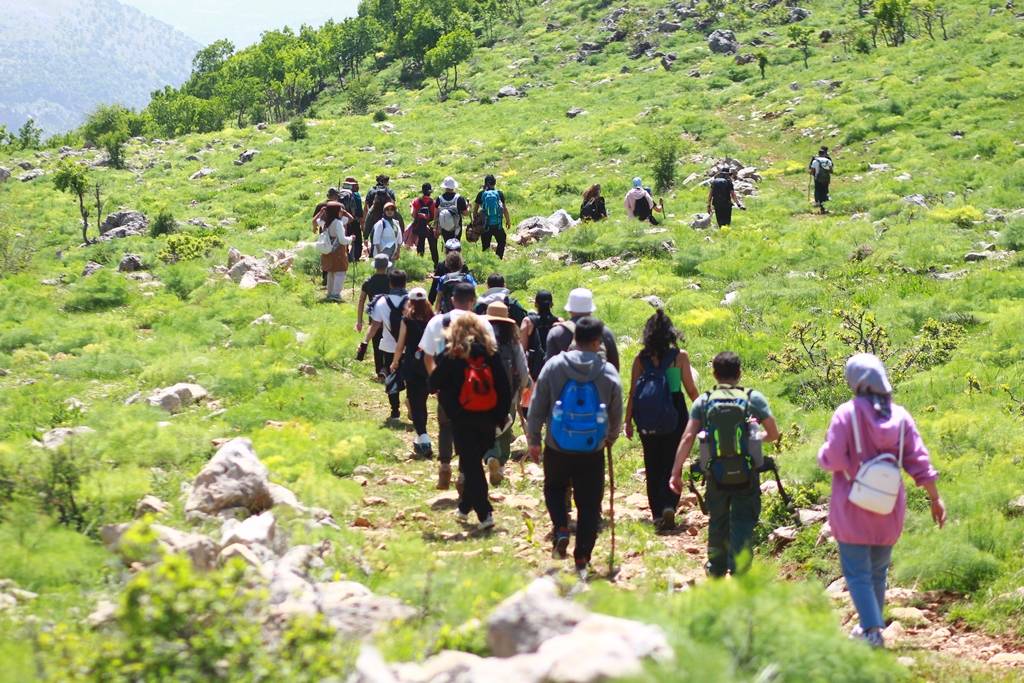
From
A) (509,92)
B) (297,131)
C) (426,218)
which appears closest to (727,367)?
(426,218)

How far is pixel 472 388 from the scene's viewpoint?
7.43m

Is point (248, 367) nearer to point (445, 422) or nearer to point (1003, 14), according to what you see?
point (445, 422)

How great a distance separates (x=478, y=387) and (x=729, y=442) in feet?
7.26

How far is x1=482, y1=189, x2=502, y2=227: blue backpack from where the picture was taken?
60.0ft

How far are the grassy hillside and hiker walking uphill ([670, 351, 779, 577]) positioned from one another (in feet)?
1.97

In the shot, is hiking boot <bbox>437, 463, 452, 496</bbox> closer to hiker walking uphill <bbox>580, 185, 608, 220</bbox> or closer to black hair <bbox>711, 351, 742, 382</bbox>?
black hair <bbox>711, 351, 742, 382</bbox>

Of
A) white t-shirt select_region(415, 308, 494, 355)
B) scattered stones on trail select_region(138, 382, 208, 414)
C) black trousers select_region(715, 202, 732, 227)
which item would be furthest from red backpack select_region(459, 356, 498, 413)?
black trousers select_region(715, 202, 732, 227)

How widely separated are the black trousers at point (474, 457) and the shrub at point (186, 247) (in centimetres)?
1446

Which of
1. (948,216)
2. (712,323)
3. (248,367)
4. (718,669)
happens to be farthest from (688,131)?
(718,669)

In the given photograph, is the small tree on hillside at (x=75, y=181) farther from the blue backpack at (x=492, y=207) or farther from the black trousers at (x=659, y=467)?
the black trousers at (x=659, y=467)

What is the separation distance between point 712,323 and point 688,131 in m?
21.1

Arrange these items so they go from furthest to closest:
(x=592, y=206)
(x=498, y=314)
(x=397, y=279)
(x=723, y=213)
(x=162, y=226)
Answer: (x=162, y=226)
(x=592, y=206)
(x=723, y=213)
(x=397, y=279)
(x=498, y=314)

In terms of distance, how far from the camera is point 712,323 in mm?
13805

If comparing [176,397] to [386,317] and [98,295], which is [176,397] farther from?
[98,295]
